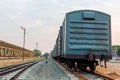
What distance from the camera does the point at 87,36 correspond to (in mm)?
21078

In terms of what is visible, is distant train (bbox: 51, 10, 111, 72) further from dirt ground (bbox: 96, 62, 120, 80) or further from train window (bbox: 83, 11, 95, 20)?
dirt ground (bbox: 96, 62, 120, 80)

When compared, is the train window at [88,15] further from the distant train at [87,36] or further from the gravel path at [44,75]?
the gravel path at [44,75]

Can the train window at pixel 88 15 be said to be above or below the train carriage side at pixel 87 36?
above

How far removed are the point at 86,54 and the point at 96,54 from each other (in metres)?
0.77

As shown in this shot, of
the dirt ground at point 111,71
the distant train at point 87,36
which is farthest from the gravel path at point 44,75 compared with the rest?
the dirt ground at point 111,71

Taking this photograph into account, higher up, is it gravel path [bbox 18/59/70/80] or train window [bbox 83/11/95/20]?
train window [bbox 83/11/95/20]

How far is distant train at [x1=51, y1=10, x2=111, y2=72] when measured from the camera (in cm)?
2092

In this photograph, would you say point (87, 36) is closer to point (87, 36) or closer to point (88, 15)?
point (87, 36)

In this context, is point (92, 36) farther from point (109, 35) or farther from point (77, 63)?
point (77, 63)

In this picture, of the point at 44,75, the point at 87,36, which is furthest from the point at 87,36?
the point at 44,75

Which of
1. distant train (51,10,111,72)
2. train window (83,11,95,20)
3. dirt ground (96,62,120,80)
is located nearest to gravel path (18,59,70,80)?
distant train (51,10,111,72)

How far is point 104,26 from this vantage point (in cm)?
2127

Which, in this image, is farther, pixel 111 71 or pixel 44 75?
pixel 111 71

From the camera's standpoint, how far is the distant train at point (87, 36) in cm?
2092
